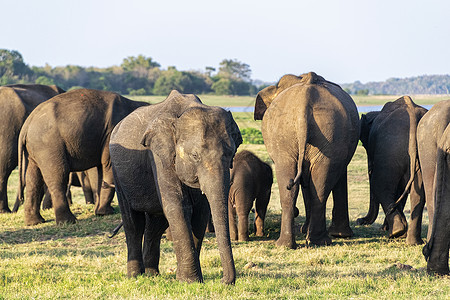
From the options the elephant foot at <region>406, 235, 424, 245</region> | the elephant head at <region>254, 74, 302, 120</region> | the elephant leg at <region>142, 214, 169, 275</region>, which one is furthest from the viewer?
the elephant head at <region>254, 74, 302, 120</region>

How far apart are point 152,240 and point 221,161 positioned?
202 centimetres

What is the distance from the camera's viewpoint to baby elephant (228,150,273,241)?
1188 cm

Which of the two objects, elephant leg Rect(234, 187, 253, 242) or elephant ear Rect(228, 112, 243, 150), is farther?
elephant leg Rect(234, 187, 253, 242)

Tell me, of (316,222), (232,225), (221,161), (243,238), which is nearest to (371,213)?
(316,222)

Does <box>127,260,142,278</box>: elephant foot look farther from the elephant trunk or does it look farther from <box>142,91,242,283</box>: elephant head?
the elephant trunk

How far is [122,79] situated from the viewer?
97938 mm

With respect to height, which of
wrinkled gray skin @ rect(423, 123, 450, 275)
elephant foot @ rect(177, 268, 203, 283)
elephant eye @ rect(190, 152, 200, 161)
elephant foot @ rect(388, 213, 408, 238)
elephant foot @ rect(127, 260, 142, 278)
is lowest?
elephant foot @ rect(388, 213, 408, 238)

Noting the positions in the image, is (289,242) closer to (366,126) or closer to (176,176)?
(366,126)

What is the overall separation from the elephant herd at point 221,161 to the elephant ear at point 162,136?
0.01 m

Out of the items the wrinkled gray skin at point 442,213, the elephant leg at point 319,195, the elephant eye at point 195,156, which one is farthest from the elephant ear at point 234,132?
the elephant leg at point 319,195

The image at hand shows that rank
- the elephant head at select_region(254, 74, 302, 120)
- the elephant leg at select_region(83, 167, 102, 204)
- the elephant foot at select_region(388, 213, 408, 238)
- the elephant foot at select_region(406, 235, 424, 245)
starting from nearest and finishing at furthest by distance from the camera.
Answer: the elephant foot at select_region(406, 235, 424, 245) < the elephant foot at select_region(388, 213, 408, 238) < the elephant head at select_region(254, 74, 302, 120) < the elephant leg at select_region(83, 167, 102, 204)

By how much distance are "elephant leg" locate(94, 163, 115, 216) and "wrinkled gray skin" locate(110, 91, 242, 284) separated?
568 centimetres

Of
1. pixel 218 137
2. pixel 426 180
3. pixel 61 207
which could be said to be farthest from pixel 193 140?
pixel 61 207

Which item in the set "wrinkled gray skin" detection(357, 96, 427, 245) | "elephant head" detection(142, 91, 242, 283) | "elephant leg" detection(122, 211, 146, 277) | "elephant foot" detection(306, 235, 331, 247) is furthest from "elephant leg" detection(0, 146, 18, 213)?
"elephant head" detection(142, 91, 242, 283)
